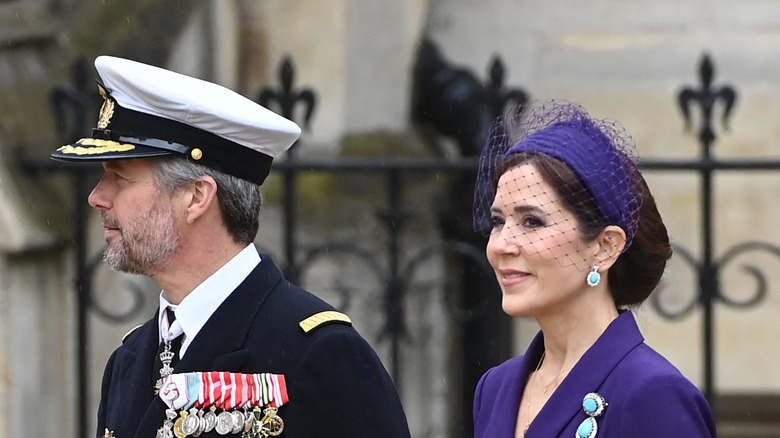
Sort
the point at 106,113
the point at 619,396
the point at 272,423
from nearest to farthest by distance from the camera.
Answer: the point at 619,396
the point at 272,423
the point at 106,113

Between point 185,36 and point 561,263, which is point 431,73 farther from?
point 561,263

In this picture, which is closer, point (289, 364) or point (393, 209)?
point (289, 364)

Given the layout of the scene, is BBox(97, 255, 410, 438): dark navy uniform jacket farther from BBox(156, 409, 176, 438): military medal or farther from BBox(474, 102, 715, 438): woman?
BBox(474, 102, 715, 438): woman

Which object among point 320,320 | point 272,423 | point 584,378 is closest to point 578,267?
point 584,378

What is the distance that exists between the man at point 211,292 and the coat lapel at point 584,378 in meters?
0.31

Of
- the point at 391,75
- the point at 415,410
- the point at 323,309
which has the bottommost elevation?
the point at 415,410

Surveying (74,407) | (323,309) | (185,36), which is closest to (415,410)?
(74,407)

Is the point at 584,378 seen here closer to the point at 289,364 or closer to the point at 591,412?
the point at 591,412

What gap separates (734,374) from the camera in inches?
246

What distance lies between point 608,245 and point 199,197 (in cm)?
84

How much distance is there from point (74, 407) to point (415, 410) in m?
1.31

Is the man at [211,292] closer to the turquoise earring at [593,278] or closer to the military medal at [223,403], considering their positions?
the military medal at [223,403]

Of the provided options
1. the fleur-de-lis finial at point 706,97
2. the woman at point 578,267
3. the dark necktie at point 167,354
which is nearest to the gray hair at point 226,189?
the dark necktie at point 167,354

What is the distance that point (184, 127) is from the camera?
300cm
